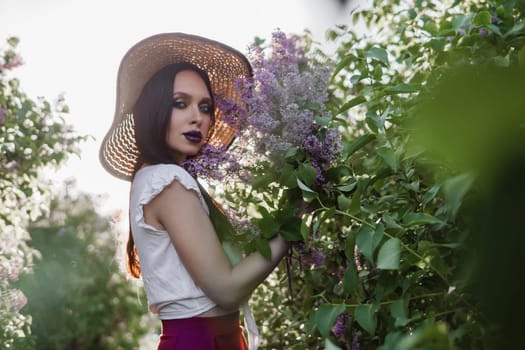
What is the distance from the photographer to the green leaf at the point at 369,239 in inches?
38.5

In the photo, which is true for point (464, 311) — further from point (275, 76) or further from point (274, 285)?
point (274, 285)

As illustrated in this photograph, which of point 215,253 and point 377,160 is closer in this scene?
point 377,160

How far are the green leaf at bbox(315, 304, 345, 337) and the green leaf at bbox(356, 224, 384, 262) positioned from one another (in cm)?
12

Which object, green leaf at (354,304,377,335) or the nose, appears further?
the nose

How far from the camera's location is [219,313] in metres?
1.50

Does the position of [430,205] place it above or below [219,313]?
above

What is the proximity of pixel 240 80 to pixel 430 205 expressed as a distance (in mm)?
483

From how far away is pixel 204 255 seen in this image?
1407 mm

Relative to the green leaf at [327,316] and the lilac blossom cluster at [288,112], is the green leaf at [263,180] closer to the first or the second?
the lilac blossom cluster at [288,112]

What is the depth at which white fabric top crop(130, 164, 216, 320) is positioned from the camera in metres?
1.47

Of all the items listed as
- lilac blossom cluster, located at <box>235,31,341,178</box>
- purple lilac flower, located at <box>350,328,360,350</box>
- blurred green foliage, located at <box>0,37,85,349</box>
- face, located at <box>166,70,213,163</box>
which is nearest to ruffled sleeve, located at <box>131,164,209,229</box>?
face, located at <box>166,70,213,163</box>

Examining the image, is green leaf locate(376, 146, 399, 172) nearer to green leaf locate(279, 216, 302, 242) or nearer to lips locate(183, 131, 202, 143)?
green leaf locate(279, 216, 302, 242)

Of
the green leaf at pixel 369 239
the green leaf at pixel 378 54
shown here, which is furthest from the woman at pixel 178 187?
the green leaf at pixel 378 54

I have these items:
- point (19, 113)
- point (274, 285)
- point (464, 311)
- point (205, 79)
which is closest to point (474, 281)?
point (464, 311)
